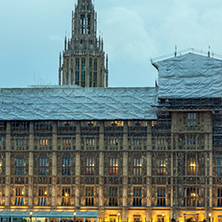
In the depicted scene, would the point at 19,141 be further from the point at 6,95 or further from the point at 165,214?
the point at 165,214

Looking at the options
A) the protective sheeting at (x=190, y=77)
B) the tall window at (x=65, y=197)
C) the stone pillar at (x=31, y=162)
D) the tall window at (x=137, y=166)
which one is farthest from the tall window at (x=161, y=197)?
the stone pillar at (x=31, y=162)

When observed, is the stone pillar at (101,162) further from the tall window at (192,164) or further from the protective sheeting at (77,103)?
the tall window at (192,164)

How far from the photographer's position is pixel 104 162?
403ft

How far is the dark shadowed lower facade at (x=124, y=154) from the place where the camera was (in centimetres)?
12019

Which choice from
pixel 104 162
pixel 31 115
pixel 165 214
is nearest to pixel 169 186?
pixel 165 214

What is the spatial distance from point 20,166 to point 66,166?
29.9 ft

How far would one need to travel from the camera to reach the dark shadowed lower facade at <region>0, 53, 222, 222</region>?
120 metres

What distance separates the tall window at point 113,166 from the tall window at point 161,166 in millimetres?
7974

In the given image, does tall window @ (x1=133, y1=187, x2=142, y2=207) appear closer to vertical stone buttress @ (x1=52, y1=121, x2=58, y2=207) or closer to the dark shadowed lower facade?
the dark shadowed lower facade

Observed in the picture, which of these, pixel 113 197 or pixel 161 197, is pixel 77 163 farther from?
pixel 161 197

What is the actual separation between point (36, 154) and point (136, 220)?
23304 millimetres

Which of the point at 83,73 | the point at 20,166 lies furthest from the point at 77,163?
the point at 83,73

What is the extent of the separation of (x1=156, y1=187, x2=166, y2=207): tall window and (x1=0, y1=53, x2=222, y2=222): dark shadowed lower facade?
0.63 feet

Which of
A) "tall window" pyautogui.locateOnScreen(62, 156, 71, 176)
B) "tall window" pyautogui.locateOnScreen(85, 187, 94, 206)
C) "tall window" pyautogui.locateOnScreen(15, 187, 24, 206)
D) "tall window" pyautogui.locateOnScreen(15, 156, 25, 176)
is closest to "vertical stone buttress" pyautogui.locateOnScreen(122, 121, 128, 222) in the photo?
"tall window" pyautogui.locateOnScreen(85, 187, 94, 206)
